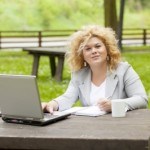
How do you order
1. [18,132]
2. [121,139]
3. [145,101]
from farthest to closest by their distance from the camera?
[145,101], [18,132], [121,139]

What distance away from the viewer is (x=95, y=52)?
399 cm

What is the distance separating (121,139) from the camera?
2859 millimetres

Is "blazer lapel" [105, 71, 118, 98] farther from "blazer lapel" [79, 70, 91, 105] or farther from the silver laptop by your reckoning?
the silver laptop

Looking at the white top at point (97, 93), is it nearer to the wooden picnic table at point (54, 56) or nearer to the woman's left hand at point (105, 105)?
the woman's left hand at point (105, 105)

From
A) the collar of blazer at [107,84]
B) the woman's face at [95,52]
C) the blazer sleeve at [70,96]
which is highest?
the woman's face at [95,52]

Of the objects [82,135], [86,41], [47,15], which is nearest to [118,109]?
[82,135]

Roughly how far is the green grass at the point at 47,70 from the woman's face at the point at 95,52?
3873 millimetres

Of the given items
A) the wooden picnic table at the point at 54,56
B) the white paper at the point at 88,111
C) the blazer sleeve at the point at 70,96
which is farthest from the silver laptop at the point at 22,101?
the wooden picnic table at the point at 54,56

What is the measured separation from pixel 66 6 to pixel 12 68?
26524 mm

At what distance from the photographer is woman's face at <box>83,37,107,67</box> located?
4.00m

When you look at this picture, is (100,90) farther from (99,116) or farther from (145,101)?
(99,116)

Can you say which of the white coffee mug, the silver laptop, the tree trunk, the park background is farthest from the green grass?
the park background

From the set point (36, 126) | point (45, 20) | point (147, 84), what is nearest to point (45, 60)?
point (147, 84)

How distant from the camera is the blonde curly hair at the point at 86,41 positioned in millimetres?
4086
